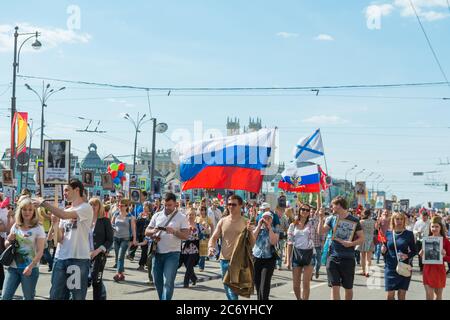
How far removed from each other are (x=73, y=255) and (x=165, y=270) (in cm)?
194

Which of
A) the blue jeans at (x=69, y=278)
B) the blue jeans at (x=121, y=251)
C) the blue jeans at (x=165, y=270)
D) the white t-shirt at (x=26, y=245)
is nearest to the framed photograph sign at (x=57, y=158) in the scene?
the blue jeans at (x=121, y=251)

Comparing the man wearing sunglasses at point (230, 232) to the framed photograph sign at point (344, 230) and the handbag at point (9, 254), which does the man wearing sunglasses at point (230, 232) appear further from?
the handbag at point (9, 254)

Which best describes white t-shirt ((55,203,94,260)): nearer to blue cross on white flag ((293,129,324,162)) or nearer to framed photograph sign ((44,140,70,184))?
framed photograph sign ((44,140,70,184))

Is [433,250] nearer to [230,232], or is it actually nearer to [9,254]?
[230,232]

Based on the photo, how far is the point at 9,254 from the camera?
770 cm

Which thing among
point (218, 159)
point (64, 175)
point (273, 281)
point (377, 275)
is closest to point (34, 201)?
point (64, 175)

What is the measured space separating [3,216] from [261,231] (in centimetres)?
481

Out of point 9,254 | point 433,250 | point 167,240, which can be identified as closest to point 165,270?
point 167,240

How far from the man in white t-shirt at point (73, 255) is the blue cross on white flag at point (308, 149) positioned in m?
9.20

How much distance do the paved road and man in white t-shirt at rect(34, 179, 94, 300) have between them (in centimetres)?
353

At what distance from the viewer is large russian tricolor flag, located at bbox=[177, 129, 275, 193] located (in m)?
13.8
